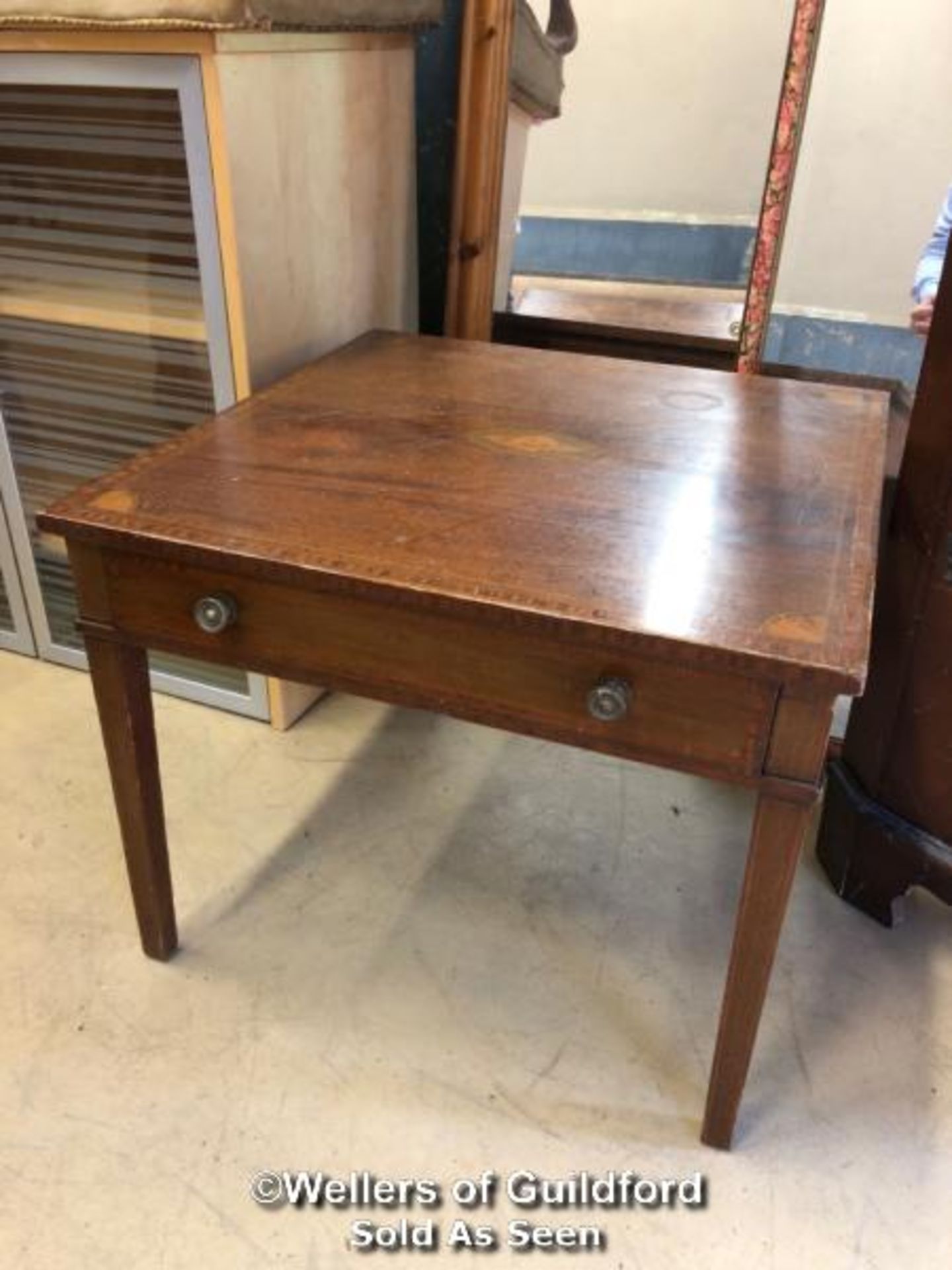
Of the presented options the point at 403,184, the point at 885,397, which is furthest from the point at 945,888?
the point at 403,184

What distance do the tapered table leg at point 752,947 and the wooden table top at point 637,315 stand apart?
2.91 feet

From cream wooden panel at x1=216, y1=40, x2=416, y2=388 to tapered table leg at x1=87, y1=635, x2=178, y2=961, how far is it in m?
0.50

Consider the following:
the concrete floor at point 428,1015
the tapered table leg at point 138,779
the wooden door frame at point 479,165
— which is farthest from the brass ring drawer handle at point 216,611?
the wooden door frame at point 479,165

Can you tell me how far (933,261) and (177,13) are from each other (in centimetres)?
96

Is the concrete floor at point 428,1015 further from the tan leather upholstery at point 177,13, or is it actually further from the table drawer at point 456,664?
the tan leather upholstery at point 177,13

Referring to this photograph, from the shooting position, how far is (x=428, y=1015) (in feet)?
3.93

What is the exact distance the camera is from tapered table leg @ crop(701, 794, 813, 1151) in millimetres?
877

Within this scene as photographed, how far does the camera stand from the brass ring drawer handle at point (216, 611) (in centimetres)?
95

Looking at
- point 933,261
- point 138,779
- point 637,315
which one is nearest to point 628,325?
point 637,315

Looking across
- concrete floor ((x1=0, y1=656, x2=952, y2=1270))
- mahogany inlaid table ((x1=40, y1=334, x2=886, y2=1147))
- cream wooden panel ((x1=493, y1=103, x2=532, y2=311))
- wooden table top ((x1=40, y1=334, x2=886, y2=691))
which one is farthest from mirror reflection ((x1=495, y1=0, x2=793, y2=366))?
concrete floor ((x1=0, y1=656, x2=952, y2=1270))

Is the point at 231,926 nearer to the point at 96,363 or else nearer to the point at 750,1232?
the point at 750,1232

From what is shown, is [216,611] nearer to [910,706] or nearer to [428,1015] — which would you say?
[428,1015]

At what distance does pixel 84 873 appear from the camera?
4.51 ft

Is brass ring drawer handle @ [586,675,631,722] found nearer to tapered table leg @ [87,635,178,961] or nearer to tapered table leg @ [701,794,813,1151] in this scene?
tapered table leg @ [701,794,813,1151]
